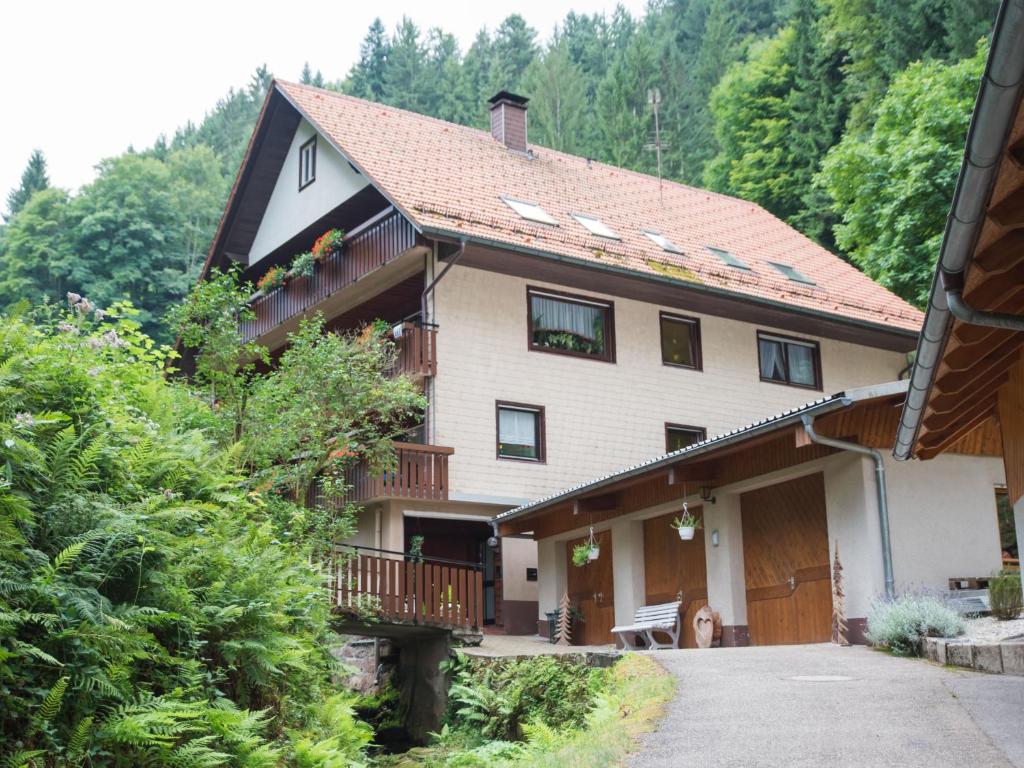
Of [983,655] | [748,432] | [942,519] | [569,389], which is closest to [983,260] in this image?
[983,655]

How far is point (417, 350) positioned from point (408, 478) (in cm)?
243

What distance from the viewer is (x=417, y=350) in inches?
875

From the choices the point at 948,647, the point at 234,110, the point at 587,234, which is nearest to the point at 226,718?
the point at 948,647

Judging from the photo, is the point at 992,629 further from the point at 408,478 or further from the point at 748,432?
the point at 408,478

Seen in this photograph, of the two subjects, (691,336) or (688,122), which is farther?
(688,122)

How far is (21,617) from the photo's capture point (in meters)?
7.07

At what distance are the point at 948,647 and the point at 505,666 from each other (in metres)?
6.16

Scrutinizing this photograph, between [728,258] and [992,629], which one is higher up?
[728,258]

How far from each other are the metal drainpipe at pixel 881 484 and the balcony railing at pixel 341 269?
982 cm

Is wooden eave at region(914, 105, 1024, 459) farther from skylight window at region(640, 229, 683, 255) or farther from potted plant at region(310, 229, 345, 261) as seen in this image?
potted plant at region(310, 229, 345, 261)

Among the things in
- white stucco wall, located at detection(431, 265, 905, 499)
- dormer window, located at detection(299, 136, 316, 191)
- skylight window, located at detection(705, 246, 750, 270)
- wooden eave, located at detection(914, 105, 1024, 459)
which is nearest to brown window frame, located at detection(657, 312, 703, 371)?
white stucco wall, located at detection(431, 265, 905, 499)

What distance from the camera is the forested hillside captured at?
31.5 meters

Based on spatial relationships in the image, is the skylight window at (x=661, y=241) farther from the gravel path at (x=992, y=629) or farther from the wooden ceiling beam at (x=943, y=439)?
the wooden ceiling beam at (x=943, y=439)

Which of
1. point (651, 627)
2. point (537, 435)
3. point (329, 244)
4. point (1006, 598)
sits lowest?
point (651, 627)
